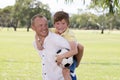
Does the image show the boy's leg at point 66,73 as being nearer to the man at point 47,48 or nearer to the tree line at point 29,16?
the man at point 47,48

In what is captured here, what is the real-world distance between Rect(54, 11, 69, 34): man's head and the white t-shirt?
91 mm

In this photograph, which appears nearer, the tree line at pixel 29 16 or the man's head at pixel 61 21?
the man's head at pixel 61 21

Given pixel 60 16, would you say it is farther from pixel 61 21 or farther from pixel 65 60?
pixel 65 60

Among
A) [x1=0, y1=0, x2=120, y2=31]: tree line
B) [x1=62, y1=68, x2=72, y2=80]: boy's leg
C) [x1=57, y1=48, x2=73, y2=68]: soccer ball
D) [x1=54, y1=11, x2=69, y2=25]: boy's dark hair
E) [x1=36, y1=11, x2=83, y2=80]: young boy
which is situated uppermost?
[x1=54, y1=11, x2=69, y2=25]: boy's dark hair

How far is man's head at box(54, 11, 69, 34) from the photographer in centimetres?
343

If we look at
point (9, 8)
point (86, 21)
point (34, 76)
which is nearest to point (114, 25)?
point (86, 21)

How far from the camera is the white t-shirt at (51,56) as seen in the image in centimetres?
336

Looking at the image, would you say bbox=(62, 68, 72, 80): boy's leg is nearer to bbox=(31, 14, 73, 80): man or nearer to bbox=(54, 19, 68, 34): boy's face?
bbox=(31, 14, 73, 80): man

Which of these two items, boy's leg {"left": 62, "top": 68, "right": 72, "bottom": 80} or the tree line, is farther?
the tree line

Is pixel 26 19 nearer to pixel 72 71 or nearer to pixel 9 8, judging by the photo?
pixel 9 8

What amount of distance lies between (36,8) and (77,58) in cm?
11233

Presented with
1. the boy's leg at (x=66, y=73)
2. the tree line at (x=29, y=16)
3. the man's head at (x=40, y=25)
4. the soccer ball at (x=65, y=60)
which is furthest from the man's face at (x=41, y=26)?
the tree line at (x=29, y=16)

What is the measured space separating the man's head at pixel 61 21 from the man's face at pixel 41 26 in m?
0.10

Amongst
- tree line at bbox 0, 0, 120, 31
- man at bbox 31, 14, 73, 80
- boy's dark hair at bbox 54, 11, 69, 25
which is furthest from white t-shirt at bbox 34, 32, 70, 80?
tree line at bbox 0, 0, 120, 31
